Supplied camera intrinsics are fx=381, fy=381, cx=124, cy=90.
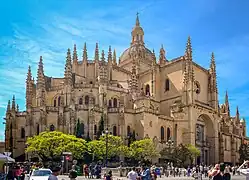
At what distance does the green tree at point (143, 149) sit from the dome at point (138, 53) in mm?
28163

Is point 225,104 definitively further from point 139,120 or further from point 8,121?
point 8,121

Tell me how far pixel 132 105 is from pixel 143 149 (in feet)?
34.6

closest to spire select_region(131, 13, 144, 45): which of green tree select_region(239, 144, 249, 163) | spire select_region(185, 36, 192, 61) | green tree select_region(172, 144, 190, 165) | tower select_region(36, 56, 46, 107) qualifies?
spire select_region(185, 36, 192, 61)

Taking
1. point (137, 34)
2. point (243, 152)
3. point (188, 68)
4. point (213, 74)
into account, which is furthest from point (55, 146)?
point (137, 34)

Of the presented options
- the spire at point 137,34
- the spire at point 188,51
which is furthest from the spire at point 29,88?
the spire at point 137,34

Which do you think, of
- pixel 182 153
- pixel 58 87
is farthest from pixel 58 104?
pixel 182 153

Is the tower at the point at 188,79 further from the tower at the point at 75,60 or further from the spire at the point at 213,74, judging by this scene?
the tower at the point at 75,60

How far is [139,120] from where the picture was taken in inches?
2119

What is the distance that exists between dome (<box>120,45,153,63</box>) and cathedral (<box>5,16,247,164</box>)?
55.7 inches

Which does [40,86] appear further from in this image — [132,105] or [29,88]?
[132,105]

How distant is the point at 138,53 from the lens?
2948 inches

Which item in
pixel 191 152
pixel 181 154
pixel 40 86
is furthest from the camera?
pixel 40 86

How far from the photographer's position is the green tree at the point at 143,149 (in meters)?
47.9

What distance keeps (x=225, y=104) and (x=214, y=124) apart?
66.3 ft
